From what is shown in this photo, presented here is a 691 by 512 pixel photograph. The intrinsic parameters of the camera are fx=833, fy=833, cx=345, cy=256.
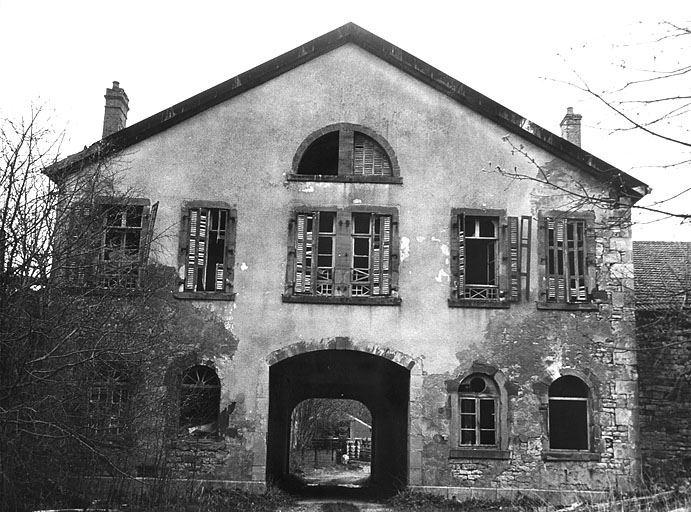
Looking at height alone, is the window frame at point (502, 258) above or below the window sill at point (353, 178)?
below

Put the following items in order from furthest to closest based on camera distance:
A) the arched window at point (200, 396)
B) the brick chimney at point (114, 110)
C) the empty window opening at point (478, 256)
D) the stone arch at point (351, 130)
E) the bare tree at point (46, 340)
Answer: the brick chimney at point (114, 110) < the stone arch at point (351, 130) < the empty window opening at point (478, 256) < the arched window at point (200, 396) < the bare tree at point (46, 340)

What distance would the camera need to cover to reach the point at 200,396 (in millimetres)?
17172

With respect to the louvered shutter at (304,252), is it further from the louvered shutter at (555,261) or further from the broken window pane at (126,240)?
the louvered shutter at (555,261)

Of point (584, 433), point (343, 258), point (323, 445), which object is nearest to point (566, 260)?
point (584, 433)

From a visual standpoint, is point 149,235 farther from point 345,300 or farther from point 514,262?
point 514,262

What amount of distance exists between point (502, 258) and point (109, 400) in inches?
334

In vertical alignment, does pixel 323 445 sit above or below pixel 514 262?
below

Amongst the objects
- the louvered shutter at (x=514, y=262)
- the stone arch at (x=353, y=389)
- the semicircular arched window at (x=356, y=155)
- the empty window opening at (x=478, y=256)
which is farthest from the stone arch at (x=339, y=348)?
the semicircular arched window at (x=356, y=155)

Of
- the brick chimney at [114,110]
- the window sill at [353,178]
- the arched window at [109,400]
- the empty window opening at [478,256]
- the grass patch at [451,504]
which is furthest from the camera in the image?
the brick chimney at [114,110]

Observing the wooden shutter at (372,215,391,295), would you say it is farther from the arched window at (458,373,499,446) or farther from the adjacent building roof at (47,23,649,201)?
the adjacent building roof at (47,23,649,201)

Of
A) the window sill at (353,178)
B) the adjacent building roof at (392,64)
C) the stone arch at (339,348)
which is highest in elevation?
the adjacent building roof at (392,64)

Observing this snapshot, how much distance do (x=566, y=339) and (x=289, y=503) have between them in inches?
262

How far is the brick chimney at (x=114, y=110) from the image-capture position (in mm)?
20781

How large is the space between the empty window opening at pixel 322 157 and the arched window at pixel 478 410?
5986mm
